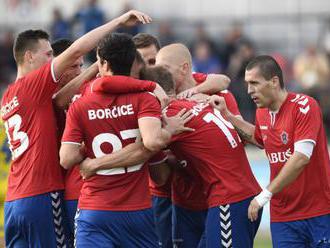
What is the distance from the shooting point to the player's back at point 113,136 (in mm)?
8844

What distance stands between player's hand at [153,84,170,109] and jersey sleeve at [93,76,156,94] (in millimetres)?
246

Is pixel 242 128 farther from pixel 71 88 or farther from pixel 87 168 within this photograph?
pixel 87 168

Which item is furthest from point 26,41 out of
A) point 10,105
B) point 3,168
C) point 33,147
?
point 3,168

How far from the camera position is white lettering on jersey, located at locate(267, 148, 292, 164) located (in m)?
9.63

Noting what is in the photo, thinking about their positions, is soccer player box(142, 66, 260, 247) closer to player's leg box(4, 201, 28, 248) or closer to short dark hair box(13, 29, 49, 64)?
short dark hair box(13, 29, 49, 64)

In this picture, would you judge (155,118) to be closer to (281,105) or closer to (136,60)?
(136,60)

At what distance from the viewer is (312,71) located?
23547 mm

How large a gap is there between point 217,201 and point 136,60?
60.6 inches

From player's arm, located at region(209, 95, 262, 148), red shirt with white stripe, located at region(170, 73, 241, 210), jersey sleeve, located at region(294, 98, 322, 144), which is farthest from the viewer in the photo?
red shirt with white stripe, located at region(170, 73, 241, 210)

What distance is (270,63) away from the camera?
971 cm

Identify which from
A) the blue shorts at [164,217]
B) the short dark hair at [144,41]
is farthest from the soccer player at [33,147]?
the blue shorts at [164,217]

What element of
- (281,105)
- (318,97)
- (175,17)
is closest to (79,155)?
(281,105)

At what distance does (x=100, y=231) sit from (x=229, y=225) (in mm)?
1352

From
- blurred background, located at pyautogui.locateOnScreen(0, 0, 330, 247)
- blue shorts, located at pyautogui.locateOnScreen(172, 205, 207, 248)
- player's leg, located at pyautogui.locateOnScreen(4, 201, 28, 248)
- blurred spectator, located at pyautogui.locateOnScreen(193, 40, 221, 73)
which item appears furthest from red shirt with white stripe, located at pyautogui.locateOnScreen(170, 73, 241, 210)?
blurred spectator, located at pyautogui.locateOnScreen(193, 40, 221, 73)
